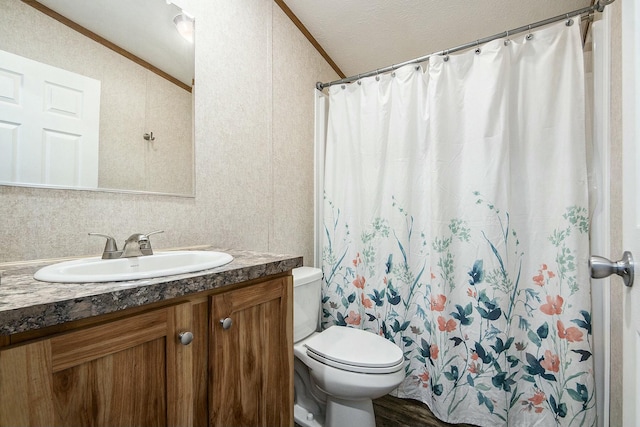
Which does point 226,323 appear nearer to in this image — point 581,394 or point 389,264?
point 389,264

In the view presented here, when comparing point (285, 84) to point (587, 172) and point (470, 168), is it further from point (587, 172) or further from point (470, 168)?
point (587, 172)

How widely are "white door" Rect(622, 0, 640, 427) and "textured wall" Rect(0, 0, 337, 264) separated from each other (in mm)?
1296

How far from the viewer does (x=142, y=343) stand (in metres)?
0.59

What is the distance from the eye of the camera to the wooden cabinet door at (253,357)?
2.39ft

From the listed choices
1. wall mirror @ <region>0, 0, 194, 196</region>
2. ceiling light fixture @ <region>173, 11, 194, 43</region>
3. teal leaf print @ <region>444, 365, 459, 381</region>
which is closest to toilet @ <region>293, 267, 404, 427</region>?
teal leaf print @ <region>444, 365, 459, 381</region>

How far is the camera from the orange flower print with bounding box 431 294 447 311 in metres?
1.40

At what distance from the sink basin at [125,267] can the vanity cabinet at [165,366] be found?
0.08m

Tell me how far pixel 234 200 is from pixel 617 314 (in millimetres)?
1606

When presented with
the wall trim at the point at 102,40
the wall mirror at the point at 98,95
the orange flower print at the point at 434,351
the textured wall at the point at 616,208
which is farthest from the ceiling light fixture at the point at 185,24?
the orange flower print at the point at 434,351

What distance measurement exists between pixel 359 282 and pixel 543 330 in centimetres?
90

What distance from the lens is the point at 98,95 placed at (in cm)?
95

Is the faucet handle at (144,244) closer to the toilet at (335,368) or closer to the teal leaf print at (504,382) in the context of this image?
the toilet at (335,368)

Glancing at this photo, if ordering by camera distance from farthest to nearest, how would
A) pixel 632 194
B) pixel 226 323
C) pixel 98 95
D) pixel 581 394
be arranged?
pixel 581 394 < pixel 98 95 < pixel 226 323 < pixel 632 194

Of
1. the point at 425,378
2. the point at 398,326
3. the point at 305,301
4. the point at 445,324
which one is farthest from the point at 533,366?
the point at 305,301
